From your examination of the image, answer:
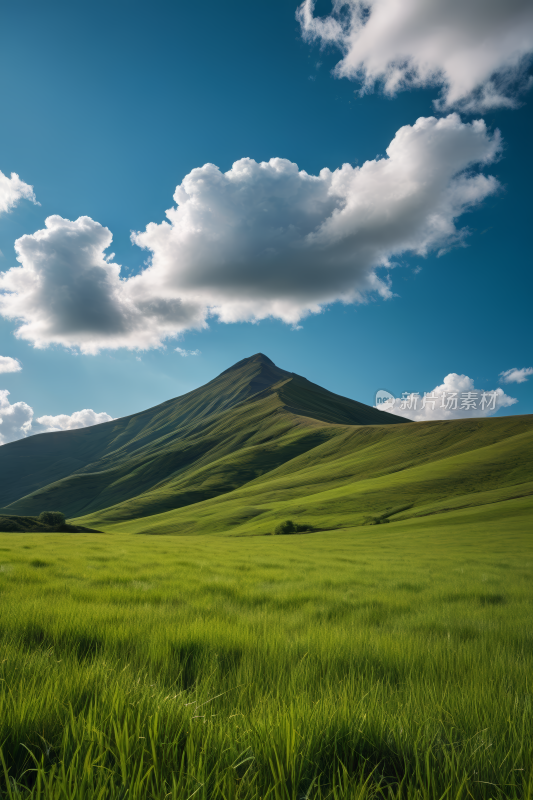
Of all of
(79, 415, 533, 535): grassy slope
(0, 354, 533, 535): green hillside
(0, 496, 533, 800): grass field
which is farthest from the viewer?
(0, 354, 533, 535): green hillside

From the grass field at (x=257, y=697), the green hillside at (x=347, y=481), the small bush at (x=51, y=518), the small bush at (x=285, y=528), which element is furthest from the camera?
the green hillside at (x=347, y=481)

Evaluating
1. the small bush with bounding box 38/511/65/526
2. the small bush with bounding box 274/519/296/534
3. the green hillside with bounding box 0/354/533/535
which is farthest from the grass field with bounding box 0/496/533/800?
the small bush with bounding box 38/511/65/526

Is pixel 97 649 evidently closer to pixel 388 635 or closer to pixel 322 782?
pixel 322 782

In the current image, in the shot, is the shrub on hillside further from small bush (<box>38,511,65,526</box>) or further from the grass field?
the grass field

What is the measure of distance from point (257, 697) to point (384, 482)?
9104cm

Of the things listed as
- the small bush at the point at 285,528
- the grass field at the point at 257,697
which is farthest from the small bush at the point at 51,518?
the grass field at the point at 257,697

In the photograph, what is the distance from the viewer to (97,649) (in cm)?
335

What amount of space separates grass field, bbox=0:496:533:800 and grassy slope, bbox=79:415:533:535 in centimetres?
6329

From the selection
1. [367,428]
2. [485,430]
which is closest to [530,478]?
[485,430]

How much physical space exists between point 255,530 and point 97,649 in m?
70.1

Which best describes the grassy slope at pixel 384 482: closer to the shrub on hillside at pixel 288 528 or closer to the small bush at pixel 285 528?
the shrub on hillside at pixel 288 528

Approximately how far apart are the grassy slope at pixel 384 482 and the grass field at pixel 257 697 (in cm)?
6329

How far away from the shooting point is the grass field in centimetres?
153

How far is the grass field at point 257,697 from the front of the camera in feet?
5.02
